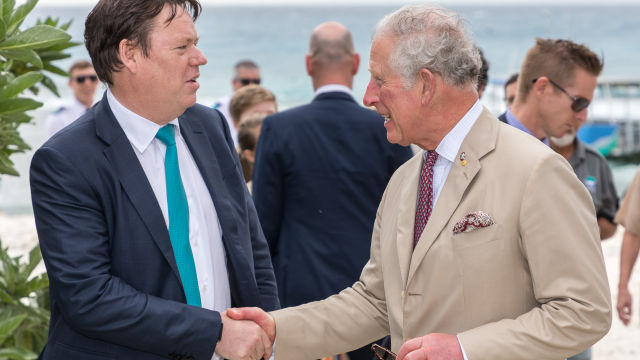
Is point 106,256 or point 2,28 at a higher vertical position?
point 2,28

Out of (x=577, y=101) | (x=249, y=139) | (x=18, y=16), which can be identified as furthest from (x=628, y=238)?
(x=18, y=16)

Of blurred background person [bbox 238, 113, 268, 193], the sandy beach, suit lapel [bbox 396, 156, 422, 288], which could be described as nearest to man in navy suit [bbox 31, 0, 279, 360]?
suit lapel [bbox 396, 156, 422, 288]

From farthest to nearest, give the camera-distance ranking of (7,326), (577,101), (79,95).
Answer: (79,95) < (577,101) < (7,326)

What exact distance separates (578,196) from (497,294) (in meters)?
0.36

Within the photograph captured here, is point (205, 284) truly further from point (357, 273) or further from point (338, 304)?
point (357, 273)

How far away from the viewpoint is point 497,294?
6.98 ft

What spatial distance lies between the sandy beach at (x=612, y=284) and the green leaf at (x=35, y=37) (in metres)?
4.73

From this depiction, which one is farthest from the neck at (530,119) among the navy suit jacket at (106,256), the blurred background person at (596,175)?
the navy suit jacket at (106,256)

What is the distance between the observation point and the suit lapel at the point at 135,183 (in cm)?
231

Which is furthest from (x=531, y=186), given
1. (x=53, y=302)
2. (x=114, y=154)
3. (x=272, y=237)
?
(x=272, y=237)

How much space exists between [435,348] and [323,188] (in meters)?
2.15

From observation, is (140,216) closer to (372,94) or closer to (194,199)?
(194,199)

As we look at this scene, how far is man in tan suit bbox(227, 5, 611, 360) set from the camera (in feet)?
6.66

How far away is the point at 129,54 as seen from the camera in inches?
93.5
